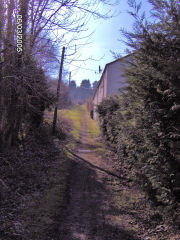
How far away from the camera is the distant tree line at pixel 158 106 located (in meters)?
3.96

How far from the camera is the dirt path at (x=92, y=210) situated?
13.5ft

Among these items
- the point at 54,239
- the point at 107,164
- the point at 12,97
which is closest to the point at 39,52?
the point at 12,97

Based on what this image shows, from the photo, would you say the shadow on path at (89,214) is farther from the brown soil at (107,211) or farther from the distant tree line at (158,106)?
the distant tree line at (158,106)

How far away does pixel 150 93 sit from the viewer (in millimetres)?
4598

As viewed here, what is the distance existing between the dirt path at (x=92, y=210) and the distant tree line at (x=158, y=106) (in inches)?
41.4

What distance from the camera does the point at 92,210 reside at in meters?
5.18

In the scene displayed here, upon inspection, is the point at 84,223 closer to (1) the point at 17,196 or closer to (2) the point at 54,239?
(2) the point at 54,239

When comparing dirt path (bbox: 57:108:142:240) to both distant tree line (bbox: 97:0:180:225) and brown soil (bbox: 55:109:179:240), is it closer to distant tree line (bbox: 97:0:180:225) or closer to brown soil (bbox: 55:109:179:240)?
brown soil (bbox: 55:109:179:240)

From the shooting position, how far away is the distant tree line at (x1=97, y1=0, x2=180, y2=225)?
3955mm

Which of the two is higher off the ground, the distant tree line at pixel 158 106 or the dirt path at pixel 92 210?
the distant tree line at pixel 158 106

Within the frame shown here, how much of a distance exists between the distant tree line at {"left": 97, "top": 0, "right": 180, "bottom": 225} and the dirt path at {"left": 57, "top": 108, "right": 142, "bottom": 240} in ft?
3.45

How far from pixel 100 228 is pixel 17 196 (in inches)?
93.3

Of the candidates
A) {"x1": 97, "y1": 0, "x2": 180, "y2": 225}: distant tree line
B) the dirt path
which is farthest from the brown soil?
{"x1": 97, "y1": 0, "x2": 180, "y2": 225}: distant tree line

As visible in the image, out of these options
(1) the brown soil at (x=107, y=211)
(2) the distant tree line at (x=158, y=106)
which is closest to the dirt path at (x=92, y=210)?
(1) the brown soil at (x=107, y=211)
